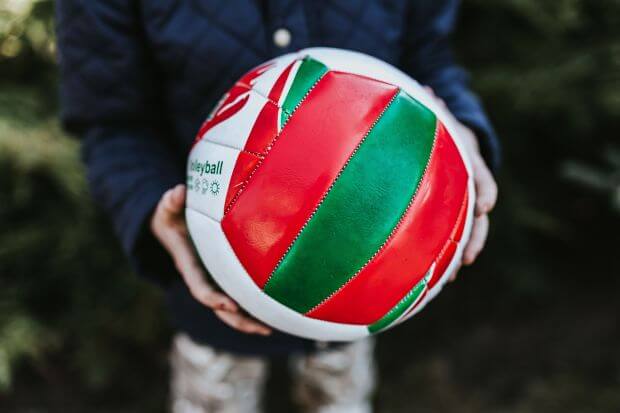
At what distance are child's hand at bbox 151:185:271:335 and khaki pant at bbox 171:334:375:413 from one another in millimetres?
467

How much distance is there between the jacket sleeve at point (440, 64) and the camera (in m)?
1.33

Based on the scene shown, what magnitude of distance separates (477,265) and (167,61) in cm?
182

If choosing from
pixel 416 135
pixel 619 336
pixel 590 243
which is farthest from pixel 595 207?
pixel 416 135

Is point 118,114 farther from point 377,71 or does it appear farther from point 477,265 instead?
point 477,265

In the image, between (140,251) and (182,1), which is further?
(140,251)

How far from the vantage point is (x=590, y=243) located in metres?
2.64

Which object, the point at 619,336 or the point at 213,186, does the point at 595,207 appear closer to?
the point at 619,336

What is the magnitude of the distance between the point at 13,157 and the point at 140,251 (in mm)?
787

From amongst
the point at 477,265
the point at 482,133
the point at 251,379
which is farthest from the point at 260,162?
the point at 477,265

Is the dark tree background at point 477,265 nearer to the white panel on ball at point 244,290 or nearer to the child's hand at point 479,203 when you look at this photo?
the child's hand at point 479,203

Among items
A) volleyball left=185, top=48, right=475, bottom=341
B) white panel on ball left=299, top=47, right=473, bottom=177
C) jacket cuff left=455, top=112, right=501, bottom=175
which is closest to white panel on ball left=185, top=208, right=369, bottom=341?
volleyball left=185, top=48, right=475, bottom=341

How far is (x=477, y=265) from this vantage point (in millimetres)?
2578

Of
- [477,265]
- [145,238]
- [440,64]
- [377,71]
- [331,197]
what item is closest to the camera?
[331,197]

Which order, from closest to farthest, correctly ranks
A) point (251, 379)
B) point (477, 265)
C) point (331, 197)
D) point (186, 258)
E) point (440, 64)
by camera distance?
point (331, 197), point (186, 258), point (440, 64), point (251, 379), point (477, 265)
